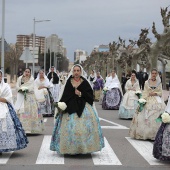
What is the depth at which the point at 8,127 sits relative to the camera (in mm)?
9484

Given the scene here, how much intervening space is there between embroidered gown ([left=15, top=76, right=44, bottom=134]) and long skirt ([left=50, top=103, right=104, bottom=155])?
3.46 meters

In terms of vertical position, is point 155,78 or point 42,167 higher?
point 155,78

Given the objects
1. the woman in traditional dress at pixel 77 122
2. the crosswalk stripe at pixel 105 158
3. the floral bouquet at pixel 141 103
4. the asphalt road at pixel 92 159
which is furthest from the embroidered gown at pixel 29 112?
the woman in traditional dress at pixel 77 122

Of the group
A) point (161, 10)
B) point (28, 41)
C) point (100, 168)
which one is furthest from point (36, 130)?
point (28, 41)

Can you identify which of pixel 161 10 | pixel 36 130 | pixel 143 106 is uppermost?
pixel 161 10

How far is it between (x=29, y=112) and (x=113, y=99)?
408 inches

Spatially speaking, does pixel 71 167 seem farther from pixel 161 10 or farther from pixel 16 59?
pixel 16 59

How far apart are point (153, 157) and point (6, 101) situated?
10.3ft

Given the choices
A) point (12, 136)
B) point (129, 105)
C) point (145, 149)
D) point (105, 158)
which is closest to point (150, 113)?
point (145, 149)

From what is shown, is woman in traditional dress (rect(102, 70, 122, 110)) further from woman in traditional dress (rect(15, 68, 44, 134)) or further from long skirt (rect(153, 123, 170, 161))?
long skirt (rect(153, 123, 170, 161))

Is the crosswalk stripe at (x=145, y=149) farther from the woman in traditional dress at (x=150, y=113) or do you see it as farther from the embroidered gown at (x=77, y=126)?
the embroidered gown at (x=77, y=126)

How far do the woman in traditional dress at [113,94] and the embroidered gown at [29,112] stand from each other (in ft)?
32.5

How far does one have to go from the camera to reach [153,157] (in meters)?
9.75

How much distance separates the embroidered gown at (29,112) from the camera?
13039 millimetres
